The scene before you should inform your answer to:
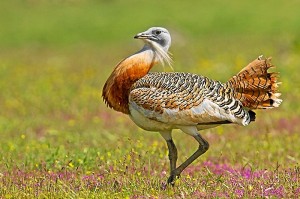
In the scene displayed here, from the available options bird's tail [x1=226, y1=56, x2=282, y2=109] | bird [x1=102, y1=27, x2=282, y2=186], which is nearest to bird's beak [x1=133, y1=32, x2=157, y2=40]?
bird [x1=102, y1=27, x2=282, y2=186]

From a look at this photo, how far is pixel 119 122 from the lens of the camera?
11.7 meters

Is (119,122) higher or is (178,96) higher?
(178,96)

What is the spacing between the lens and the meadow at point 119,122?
6883 millimetres

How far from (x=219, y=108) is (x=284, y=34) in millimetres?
17733

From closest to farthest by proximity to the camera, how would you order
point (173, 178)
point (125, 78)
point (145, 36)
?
point (173, 178) → point (125, 78) → point (145, 36)

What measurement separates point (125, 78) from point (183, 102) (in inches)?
26.9

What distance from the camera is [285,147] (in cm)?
923

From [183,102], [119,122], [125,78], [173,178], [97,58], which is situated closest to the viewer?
[183,102]

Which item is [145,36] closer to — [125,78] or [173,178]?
[125,78]

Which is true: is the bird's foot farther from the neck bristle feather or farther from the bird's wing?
the neck bristle feather

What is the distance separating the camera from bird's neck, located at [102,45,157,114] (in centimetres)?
727

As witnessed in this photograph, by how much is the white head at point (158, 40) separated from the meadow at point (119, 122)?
2.95ft

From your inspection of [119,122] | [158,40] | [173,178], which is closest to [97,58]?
[119,122]

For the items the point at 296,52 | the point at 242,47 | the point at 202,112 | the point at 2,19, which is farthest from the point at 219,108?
the point at 2,19
